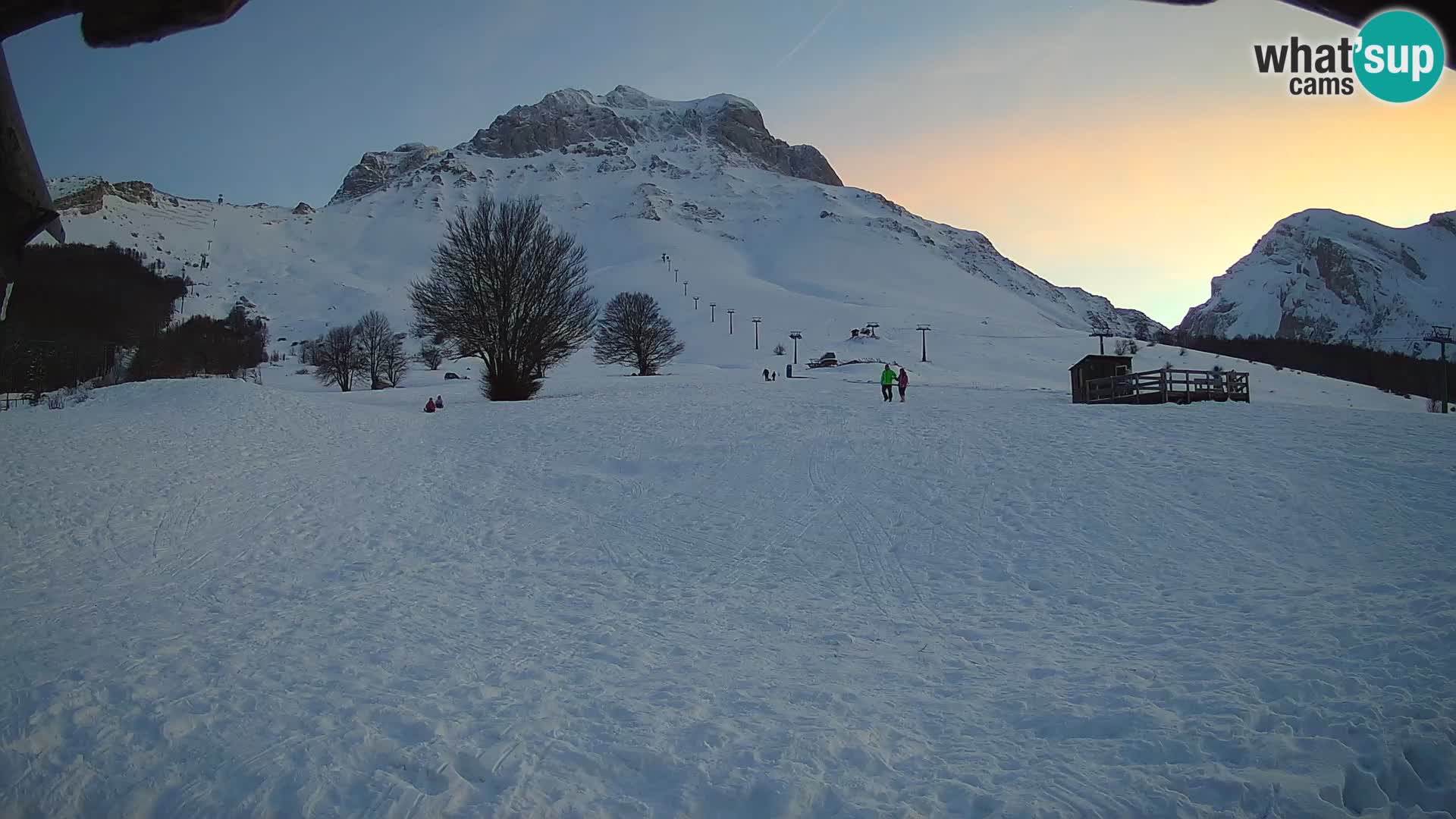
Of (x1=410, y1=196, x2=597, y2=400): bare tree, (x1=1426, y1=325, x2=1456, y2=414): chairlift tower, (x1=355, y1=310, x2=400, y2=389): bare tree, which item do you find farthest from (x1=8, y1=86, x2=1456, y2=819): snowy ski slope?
(x1=355, y1=310, x2=400, y2=389): bare tree

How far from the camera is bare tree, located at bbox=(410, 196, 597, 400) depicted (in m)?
33.7

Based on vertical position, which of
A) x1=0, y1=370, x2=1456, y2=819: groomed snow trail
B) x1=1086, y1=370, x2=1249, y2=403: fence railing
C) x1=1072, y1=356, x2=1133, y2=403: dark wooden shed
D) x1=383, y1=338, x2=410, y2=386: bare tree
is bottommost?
x1=0, y1=370, x2=1456, y2=819: groomed snow trail

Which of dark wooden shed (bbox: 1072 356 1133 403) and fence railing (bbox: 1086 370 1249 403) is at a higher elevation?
dark wooden shed (bbox: 1072 356 1133 403)

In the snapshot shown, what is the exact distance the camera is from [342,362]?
64.6 metres

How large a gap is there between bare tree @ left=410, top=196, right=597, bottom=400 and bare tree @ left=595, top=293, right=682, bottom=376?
24.9 meters

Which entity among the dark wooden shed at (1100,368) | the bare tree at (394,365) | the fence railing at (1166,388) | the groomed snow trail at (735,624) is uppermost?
the bare tree at (394,365)

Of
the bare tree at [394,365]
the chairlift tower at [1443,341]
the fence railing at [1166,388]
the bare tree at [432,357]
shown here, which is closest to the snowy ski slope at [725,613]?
the fence railing at [1166,388]

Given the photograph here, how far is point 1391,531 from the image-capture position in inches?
491

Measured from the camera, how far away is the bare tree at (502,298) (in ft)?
110

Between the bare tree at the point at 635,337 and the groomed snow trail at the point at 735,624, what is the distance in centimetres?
4074

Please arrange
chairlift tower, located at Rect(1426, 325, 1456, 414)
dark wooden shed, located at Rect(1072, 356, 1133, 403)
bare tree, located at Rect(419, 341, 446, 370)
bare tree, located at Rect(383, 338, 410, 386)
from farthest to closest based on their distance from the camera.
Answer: bare tree, located at Rect(419, 341, 446, 370)
bare tree, located at Rect(383, 338, 410, 386)
chairlift tower, located at Rect(1426, 325, 1456, 414)
dark wooden shed, located at Rect(1072, 356, 1133, 403)

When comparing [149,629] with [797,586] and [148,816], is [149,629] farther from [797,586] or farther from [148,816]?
[797,586]

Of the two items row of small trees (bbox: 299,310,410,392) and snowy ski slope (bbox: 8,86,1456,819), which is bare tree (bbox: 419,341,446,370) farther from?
snowy ski slope (bbox: 8,86,1456,819)

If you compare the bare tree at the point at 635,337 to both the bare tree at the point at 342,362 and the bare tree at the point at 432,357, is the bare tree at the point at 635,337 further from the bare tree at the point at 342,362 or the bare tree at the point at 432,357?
the bare tree at the point at 432,357
